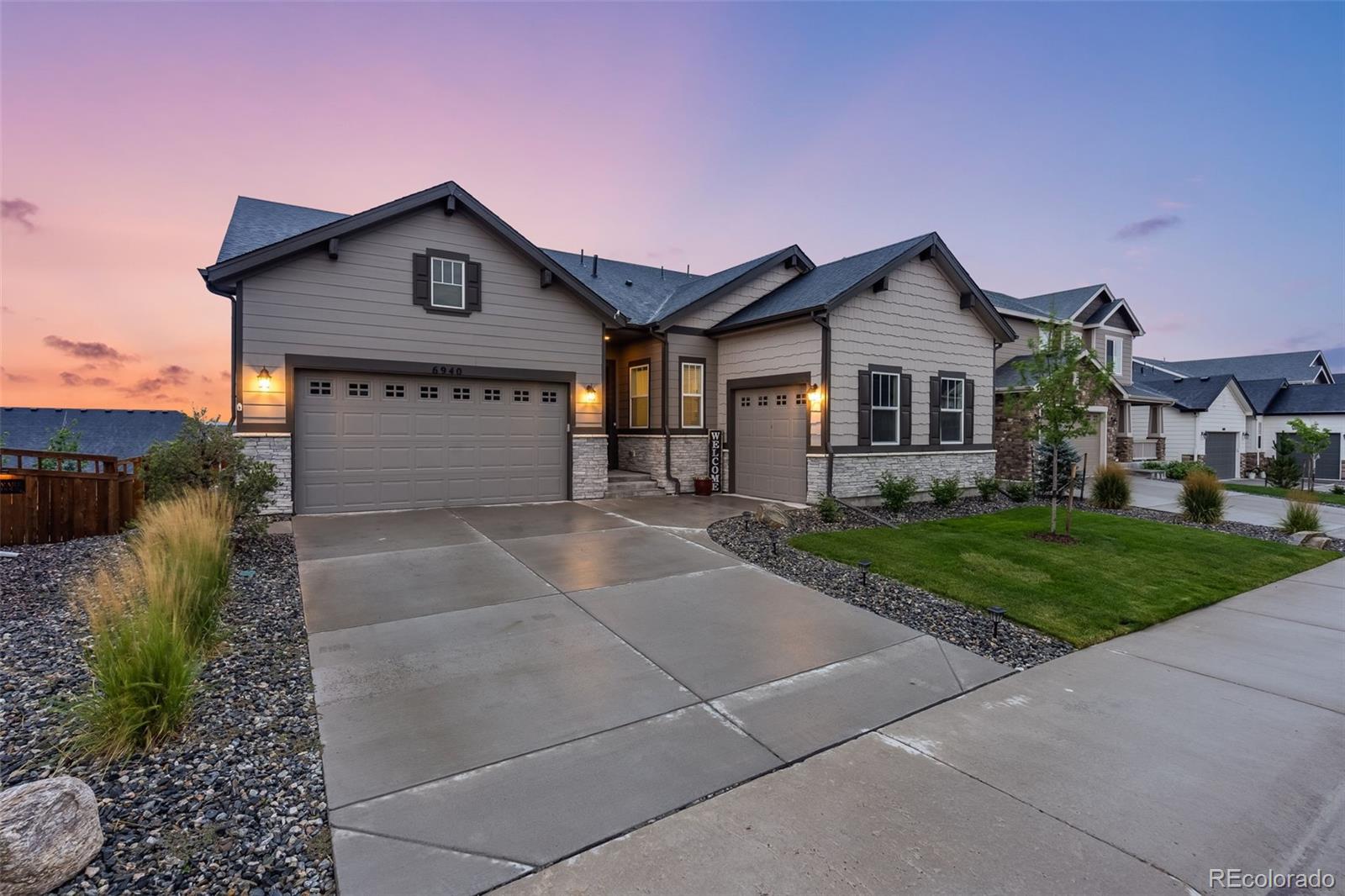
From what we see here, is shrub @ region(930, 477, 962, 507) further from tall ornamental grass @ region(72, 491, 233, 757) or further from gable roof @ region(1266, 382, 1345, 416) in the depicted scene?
gable roof @ region(1266, 382, 1345, 416)

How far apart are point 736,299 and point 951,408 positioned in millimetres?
5776

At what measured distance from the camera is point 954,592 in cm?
620

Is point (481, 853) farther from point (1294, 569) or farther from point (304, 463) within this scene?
point (1294, 569)

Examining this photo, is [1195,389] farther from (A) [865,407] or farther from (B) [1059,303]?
(A) [865,407]

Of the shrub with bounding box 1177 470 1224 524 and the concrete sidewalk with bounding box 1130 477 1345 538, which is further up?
the shrub with bounding box 1177 470 1224 524

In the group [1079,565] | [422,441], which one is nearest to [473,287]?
[422,441]

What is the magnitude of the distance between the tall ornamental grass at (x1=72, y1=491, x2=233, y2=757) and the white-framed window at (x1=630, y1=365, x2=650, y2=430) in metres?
10.1

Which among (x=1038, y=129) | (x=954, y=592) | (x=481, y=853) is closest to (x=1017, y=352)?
(x=1038, y=129)

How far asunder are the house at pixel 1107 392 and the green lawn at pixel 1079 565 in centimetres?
648

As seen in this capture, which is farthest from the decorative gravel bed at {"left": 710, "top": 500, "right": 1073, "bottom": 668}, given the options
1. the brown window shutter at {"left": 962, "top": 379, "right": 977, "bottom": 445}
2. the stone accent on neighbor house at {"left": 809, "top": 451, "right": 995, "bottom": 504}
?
the brown window shutter at {"left": 962, "top": 379, "right": 977, "bottom": 445}

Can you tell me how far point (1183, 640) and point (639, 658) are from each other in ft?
15.7

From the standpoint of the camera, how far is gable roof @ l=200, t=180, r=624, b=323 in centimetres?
919

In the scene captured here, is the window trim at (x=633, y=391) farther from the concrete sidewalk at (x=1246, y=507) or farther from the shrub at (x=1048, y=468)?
the concrete sidewalk at (x=1246, y=507)

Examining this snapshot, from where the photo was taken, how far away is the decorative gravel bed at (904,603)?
15.9 ft
